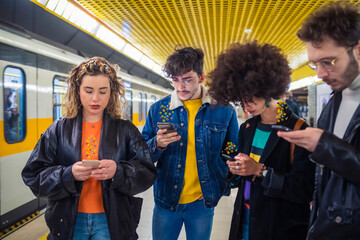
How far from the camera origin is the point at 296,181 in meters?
1.33

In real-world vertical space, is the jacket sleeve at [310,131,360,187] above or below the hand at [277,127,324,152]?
below

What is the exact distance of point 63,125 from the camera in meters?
1.57

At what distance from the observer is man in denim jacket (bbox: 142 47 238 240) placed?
185 centimetres

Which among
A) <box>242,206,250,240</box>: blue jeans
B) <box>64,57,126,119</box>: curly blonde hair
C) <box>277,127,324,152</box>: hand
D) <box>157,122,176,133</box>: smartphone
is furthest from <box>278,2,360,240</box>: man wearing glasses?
<box>64,57,126,119</box>: curly blonde hair

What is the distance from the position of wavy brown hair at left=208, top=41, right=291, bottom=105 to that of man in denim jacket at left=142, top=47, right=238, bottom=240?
36 cm

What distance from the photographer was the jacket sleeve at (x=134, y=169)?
1.47 metres

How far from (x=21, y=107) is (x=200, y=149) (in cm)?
247

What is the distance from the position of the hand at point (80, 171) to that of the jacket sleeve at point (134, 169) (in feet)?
0.48

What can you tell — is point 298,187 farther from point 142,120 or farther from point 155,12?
point 142,120

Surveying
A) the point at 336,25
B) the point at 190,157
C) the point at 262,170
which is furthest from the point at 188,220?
the point at 336,25

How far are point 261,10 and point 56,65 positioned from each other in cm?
313

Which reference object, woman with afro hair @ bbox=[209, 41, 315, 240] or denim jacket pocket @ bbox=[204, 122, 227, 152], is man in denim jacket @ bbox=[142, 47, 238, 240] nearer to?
denim jacket pocket @ bbox=[204, 122, 227, 152]

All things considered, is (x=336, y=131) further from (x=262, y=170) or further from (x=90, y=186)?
(x=90, y=186)

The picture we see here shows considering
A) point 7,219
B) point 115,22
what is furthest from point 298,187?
point 115,22
